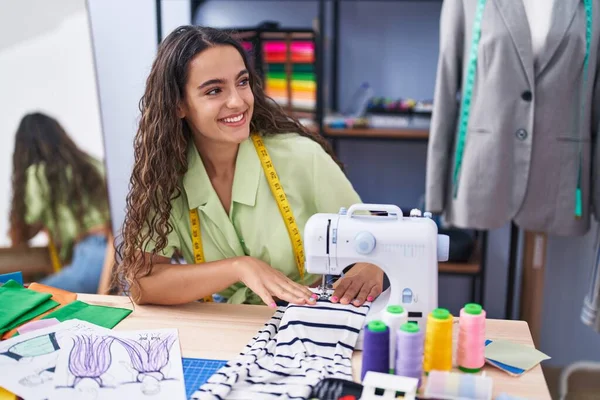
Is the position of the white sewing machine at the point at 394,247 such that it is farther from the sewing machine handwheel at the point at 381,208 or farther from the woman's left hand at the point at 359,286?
the woman's left hand at the point at 359,286

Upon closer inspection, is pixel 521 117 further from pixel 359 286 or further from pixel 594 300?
pixel 359 286

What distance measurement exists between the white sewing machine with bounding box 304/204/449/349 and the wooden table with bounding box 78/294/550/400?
0.52ft

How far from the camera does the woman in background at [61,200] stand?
267 centimetres

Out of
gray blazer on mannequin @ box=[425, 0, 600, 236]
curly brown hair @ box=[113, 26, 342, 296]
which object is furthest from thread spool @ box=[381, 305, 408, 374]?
gray blazer on mannequin @ box=[425, 0, 600, 236]

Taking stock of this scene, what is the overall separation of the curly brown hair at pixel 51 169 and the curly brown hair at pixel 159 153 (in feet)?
3.90

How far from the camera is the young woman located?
1552 mm

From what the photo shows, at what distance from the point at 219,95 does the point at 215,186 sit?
0.88 feet

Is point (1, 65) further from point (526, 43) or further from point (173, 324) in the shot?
point (526, 43)

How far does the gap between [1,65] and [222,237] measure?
152 centimetres

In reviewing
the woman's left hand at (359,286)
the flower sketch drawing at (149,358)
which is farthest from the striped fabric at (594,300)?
the flower sketch drawing at (149,358)

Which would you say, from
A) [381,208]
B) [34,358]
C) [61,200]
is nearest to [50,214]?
[61,200]

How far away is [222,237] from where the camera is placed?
5.64ft

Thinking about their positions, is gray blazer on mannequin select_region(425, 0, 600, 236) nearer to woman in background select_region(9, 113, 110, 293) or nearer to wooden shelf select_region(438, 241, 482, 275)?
wooden shelf select_region(438, 241, 482, 275)

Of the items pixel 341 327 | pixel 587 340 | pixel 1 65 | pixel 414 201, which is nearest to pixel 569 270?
pixel 587 340
